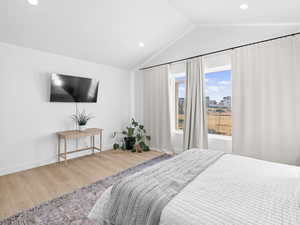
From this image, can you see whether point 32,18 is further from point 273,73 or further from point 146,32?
point 273,73

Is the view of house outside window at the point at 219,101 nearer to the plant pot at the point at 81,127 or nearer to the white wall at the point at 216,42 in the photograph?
the white wall at the point at 216,42

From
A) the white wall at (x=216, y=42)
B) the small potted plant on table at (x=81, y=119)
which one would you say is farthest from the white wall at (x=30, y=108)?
the white wall at (x=216, y=42)

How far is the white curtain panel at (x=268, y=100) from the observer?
2373 mm

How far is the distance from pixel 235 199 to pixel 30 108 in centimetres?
356

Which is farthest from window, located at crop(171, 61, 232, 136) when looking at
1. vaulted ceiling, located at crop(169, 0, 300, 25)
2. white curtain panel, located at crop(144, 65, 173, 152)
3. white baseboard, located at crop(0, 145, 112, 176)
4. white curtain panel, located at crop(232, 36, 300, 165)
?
white baseboard, located at crop(0, 145, 112, 176)

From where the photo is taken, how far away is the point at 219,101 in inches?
132

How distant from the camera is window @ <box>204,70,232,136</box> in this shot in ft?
10.7

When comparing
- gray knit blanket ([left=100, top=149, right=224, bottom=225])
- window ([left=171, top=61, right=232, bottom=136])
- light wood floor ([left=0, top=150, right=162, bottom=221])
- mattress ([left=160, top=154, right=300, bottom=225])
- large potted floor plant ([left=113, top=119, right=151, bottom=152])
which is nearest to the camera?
mattress ([left=160, top=154, right=300, bottom=225])

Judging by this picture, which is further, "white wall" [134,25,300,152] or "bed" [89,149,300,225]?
"white wall" [134,25,300,152]

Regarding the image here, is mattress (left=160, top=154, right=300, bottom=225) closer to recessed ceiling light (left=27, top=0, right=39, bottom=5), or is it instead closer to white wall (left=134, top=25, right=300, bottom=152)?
white wall (left=134, top=25, right=300, bottom=152)

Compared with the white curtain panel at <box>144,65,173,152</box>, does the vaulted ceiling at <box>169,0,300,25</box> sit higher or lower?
higher

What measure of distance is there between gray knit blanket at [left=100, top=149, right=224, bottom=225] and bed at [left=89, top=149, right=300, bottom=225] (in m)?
0.03

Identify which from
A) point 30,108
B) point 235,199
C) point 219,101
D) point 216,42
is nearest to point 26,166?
point 30,108

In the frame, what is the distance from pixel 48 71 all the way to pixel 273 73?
14.0ft
